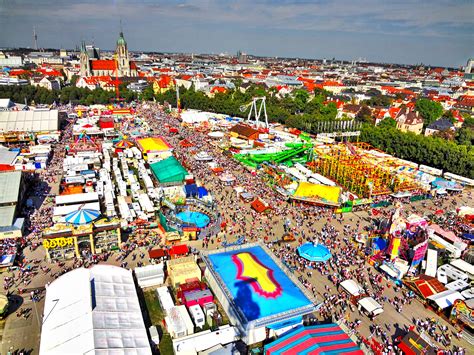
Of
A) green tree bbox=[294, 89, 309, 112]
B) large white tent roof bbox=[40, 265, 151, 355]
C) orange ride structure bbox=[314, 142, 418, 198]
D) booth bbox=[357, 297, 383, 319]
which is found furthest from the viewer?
green tree bbox=[294, 89, 309, 112]

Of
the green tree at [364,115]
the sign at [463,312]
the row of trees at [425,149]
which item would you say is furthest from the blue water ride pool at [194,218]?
the green tree at [364,115]

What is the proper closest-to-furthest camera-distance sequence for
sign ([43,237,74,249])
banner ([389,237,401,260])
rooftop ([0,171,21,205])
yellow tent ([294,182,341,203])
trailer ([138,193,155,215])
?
1. sign ([43,237,74,249])
2. banner ([389,237,401,260])
3. rooftop ([0,171,21,205])
4. trailer ([138,193,155,215])
5. yellow tent ([294,182,341,203])

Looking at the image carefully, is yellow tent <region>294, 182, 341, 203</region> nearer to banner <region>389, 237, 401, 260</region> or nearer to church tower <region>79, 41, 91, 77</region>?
banner <region>389, 237, 401, 260</region>

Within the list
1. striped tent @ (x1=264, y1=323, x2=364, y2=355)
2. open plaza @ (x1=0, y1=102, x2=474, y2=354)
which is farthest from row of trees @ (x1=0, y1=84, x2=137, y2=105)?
striped tent @ (x1=264, y1=323, x2=364, y2=355)

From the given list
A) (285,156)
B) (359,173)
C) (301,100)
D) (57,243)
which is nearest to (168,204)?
(57,243)

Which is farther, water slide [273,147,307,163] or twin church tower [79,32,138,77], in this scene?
twin church tower [79,32,138,77]

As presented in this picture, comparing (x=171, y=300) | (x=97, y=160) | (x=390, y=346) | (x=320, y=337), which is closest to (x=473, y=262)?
(x=390, y=346)

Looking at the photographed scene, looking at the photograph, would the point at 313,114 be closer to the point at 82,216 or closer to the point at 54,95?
the point at 82,216

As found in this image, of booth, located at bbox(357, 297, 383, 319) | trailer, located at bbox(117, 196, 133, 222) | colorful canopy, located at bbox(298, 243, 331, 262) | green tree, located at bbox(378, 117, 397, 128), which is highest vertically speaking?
green tree, located at bbox(378, 117, 397, 128)
